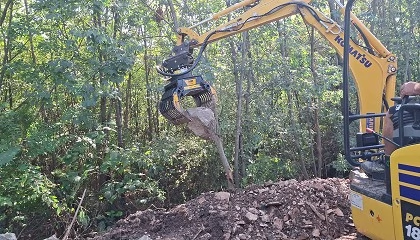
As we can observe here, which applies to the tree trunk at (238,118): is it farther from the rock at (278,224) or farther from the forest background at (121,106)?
the rock at (278,224)

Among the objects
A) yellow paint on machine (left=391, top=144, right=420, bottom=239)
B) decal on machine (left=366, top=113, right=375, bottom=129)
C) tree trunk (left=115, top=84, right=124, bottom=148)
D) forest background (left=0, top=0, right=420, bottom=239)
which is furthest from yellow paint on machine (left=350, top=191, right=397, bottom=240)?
tree trunk (left=115, top=84, right=124, bottom=148)

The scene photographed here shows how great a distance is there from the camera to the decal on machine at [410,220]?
10.6ft

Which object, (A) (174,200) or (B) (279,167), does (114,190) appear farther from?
(B) (279,167)

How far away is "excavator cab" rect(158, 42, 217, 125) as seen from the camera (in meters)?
4.99

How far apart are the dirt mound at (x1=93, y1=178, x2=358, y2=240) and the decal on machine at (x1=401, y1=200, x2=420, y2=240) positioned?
165 cm

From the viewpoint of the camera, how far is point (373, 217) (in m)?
3.82

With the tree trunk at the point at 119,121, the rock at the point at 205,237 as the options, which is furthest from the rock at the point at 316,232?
the tree trunk at the point at 119,121

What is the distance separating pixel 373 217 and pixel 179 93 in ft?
7.68

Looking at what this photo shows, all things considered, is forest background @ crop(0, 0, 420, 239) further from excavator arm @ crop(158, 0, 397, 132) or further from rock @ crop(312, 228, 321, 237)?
rock @ crop(312, 228, 321, 237)

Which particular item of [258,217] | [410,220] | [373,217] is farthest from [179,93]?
[410,220]

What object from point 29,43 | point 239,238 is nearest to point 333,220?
point 239,238

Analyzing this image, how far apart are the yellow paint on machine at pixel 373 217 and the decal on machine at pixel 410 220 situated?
0.17 meters

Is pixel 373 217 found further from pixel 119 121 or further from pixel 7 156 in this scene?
pixel 119 121

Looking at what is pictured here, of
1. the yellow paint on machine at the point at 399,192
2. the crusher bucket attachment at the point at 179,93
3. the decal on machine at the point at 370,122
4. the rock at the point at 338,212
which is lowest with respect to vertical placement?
the rock at the point at 338,212
